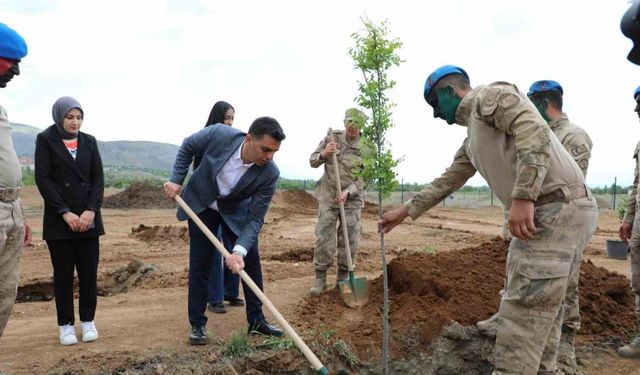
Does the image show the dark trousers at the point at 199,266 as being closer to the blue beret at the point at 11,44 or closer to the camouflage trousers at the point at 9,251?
the camouflage trousers at the point at 9,251

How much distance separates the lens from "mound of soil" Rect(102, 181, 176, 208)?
21234 mm

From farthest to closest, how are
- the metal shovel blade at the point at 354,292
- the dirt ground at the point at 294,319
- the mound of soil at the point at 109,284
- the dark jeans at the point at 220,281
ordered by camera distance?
the mound of soil at the point at 109,284
the metal shovel blade at the point at 354,292
the dark jeans at the point at 220,281
the dirt ground at the point at 294,319

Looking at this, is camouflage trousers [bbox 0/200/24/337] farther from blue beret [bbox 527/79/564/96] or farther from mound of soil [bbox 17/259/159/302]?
blue beret [bbox 527/79/564/96]

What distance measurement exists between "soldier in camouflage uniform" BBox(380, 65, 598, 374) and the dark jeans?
269 cm

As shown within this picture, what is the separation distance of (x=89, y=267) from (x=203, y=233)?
A: 103cm

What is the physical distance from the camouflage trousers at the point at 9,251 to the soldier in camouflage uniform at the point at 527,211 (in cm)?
302

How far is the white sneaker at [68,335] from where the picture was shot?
4438 millimetres

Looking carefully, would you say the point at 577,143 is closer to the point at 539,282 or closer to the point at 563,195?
the point at 563,195

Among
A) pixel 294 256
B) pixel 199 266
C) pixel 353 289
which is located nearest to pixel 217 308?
pixel 199 266

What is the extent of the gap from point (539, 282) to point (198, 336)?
9.13 ft

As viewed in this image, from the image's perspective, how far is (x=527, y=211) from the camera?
9.34 ft

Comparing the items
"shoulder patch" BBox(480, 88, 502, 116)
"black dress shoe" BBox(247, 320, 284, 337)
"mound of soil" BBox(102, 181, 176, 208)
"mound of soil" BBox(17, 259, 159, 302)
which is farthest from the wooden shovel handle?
"mound of soil" BBox(102, 181, 176, 208)

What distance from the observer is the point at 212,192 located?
4.43 m

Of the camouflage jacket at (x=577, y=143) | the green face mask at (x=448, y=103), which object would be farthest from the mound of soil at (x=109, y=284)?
the camouflage jacket at (x=577, y=143)
